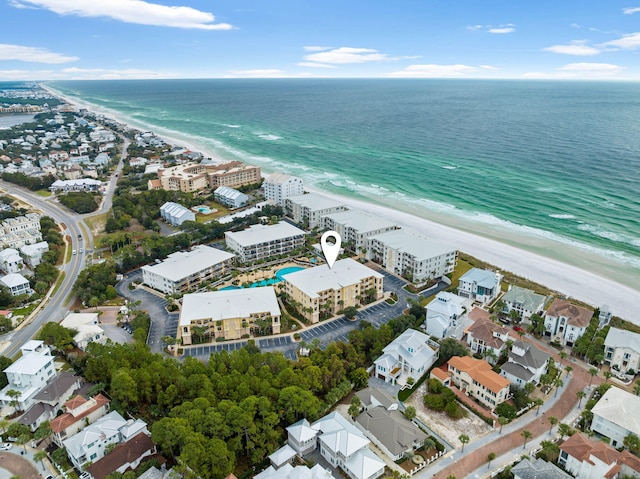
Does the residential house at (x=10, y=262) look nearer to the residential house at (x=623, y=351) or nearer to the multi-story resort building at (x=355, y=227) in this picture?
the multi-story resort building at (x=355, y=227)

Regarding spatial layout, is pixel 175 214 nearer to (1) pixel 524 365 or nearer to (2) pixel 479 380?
(2) pixel 479 380

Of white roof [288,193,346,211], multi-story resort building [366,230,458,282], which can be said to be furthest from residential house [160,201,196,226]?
multi-story resort building [366,230,458,282]

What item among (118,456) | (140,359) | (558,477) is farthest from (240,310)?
(558,477)

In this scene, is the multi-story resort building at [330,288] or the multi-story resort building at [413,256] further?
the multi-story resort building at [413,256]

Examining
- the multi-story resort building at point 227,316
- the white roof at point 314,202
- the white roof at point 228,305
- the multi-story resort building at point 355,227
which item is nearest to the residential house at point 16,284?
the white roof at point 228,305

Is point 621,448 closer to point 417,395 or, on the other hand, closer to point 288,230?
point 417,395

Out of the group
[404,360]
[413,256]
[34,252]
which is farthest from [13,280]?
[413,256]
